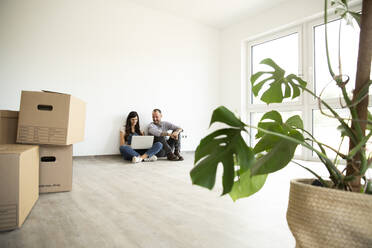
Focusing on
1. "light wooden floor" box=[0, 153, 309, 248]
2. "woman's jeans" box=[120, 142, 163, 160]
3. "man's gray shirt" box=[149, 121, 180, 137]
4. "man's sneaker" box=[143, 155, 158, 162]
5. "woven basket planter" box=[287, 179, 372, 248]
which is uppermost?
"man's gray shirt" box=[149, 121, 180, 137]

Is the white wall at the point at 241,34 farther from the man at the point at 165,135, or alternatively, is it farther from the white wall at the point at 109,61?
the man at the point at 165,135

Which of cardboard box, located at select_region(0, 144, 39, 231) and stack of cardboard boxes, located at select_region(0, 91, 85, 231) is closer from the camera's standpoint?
cardboard box, located at select_region(0, 144, 39, 231)

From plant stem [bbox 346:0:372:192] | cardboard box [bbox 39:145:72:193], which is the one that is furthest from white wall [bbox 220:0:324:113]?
plant stem [bbox 346:0:372:192]

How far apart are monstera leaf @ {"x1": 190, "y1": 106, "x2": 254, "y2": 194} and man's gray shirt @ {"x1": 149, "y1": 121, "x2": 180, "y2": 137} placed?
3.43m

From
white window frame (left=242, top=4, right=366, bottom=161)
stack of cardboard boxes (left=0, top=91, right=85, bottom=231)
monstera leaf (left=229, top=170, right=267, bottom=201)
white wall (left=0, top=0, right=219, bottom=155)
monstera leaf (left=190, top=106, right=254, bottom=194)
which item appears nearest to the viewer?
monstera leaf (left=190, top=106, right=254, bottom=194)

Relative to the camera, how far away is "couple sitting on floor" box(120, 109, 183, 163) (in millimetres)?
3654

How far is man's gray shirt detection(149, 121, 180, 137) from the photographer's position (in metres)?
3.93

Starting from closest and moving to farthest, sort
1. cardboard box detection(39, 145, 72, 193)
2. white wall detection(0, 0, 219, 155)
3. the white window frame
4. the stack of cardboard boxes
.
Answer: the stack of cardboard boxes → cardboard box detection(39, 145, 72, 193) → white wall detection(0, 0, 219, 155) → the white window frame

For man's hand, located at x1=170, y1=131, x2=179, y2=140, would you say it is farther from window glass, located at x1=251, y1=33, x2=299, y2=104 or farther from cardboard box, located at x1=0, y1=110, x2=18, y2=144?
cardboard box, located at x1=0, y1=110, x2=18, y2=144

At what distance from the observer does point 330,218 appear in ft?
1.66

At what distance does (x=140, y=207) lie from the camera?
1.49m

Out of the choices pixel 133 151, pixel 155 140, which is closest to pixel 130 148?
pixel 133 151

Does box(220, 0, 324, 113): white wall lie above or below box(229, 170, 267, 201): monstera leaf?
above

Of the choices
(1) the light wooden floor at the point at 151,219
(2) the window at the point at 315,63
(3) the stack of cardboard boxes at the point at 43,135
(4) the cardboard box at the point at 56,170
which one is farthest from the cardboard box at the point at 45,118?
(2) the window at the point at 315,63
